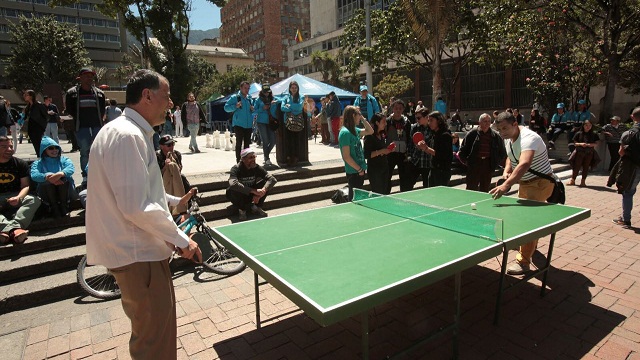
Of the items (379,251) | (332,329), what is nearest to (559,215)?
(379,251)

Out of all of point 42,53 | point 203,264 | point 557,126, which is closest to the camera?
point 203,264

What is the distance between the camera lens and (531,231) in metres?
3.22

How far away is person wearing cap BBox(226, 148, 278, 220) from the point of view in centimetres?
638

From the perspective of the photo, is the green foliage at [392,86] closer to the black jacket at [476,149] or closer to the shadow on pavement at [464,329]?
the black jacket at [476,149]

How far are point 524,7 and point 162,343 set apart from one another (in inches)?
616

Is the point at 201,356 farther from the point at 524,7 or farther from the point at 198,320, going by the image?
the point at 524,7

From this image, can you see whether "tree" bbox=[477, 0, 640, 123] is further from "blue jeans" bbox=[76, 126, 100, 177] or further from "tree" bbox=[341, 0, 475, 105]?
"blue jeans" bbox=[76, 126, 100, 177]

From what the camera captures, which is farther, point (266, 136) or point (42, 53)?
point (42, 53)

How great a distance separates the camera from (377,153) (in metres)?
6.19

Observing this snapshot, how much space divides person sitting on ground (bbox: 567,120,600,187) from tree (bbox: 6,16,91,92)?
151 ft

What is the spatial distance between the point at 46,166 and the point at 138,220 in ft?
15.3

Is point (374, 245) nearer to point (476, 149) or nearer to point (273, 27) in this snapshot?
point (476, 149)

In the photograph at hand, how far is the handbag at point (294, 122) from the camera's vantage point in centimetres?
904

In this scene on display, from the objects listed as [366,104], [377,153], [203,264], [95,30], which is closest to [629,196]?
[377,153]
